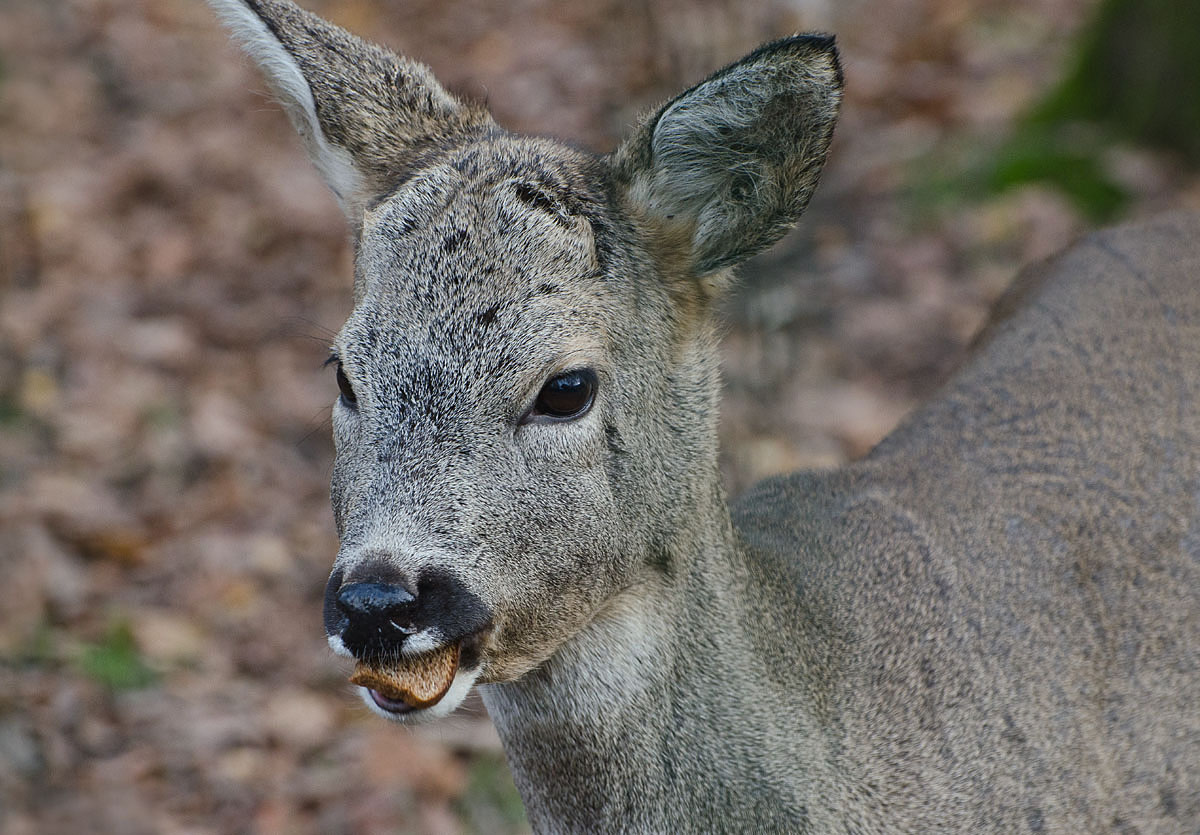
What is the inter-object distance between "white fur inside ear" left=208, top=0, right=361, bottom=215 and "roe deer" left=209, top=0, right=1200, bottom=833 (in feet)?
0.04

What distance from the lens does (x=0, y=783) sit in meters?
4.90

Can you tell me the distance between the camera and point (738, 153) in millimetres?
3338

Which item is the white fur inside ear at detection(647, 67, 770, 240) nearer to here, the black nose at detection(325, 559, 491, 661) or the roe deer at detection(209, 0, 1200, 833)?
the roe deer at detection(209, 0, 1200, 833)

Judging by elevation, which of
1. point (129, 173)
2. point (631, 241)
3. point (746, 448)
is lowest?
point (129, 173)

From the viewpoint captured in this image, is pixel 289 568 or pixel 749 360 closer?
pixel 289 568

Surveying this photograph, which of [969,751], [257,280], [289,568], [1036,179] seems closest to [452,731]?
[289,568]

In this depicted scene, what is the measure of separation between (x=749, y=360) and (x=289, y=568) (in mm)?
2544

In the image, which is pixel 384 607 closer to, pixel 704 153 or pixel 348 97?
pixel 704 153

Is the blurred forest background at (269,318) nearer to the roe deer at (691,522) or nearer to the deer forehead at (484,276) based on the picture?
the deer forehead at (484,276)

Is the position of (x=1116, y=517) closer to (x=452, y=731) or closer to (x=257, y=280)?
(x=452, y=731)

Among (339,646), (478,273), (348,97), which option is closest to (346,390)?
(478,273)

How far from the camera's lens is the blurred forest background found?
17.6 feet

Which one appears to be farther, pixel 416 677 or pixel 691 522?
pixel 691 522

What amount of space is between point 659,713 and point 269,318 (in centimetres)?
561
